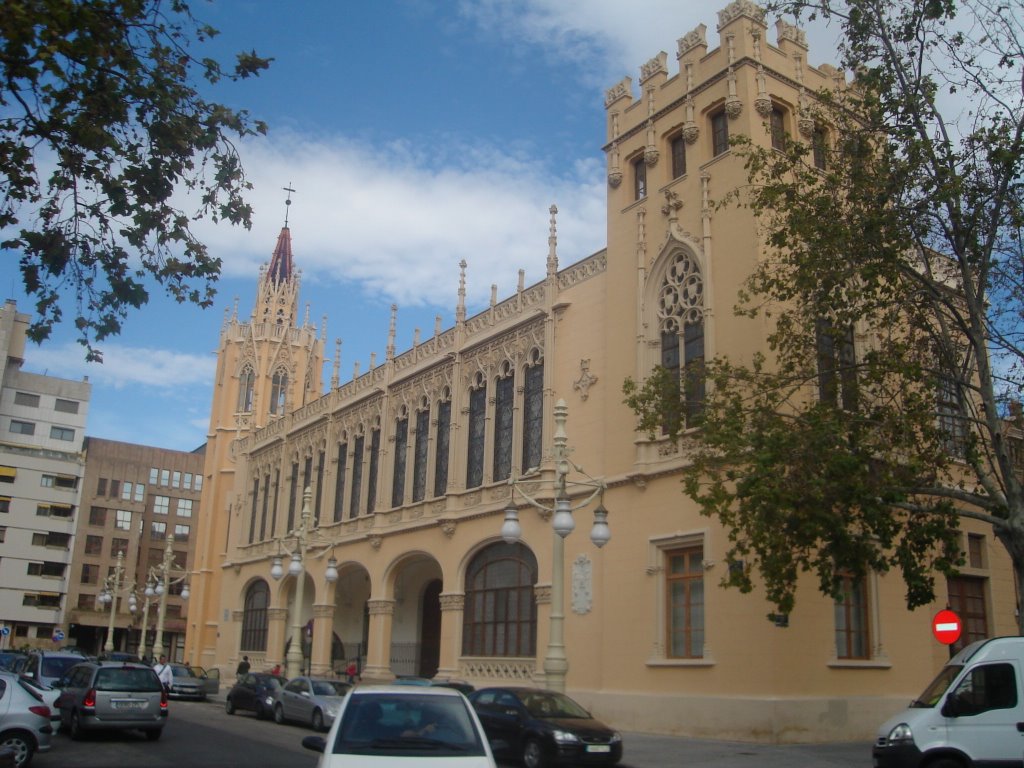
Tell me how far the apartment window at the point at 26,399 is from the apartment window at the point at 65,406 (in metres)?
1.43

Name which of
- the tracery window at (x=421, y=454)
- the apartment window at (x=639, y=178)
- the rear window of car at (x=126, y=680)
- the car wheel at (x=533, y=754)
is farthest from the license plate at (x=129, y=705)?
the apartment window at (x=639, y=178)

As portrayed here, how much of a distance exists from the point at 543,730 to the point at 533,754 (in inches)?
20.0

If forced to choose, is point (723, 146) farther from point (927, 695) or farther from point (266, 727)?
point (266, 727)

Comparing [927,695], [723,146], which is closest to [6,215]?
[927,695]

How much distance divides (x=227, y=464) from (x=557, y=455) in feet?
128

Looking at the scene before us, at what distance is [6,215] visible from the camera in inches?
406

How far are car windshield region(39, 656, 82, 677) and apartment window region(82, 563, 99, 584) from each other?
194 feet

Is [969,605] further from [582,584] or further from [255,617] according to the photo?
[255,617]

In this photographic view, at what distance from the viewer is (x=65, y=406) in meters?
80.2

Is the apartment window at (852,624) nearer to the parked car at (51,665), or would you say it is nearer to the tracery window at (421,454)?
the tracery window at (421,454)

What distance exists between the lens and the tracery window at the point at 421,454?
33.8 m

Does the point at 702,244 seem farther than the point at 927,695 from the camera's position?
Yes

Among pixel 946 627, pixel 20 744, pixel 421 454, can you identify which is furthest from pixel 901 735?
pixel 421 454

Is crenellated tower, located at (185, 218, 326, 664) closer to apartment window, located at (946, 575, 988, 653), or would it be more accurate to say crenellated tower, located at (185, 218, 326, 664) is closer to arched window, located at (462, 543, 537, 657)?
arched window, located at (462, 543, 537, 657)
